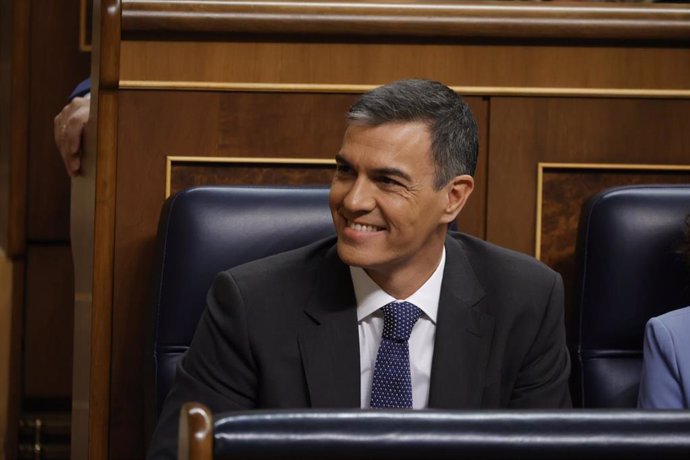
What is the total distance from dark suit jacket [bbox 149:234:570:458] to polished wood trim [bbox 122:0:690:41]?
0.38m

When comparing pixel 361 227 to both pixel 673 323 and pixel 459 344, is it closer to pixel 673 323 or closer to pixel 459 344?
pixel 459 344

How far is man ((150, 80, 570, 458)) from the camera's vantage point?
4.56ft

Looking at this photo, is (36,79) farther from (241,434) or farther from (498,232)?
(241,434)

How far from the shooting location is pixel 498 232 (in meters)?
1.77

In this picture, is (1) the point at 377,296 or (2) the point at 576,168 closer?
(1) the point at 377,296

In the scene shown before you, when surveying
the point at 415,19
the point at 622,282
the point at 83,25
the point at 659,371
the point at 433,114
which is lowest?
the point at 659,371

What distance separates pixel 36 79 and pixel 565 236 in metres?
1.40

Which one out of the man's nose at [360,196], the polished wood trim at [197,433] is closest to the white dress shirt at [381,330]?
the man's nose at [360,196]

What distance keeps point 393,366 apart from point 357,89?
1.63ft

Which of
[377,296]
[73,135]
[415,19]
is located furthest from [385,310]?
[73,135]

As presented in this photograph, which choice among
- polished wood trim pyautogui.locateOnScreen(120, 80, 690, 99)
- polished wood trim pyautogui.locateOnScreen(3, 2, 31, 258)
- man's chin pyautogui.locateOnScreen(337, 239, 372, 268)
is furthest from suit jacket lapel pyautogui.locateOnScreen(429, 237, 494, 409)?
polished wood trim pyautogui.locateOnScreen(3, 2, 31, 258)

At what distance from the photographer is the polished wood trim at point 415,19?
1706 mm

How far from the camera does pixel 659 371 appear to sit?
1.55m

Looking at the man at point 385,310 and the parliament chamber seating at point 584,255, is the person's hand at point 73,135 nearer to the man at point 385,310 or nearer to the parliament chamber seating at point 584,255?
the parliament chamber seating at point 584,255
